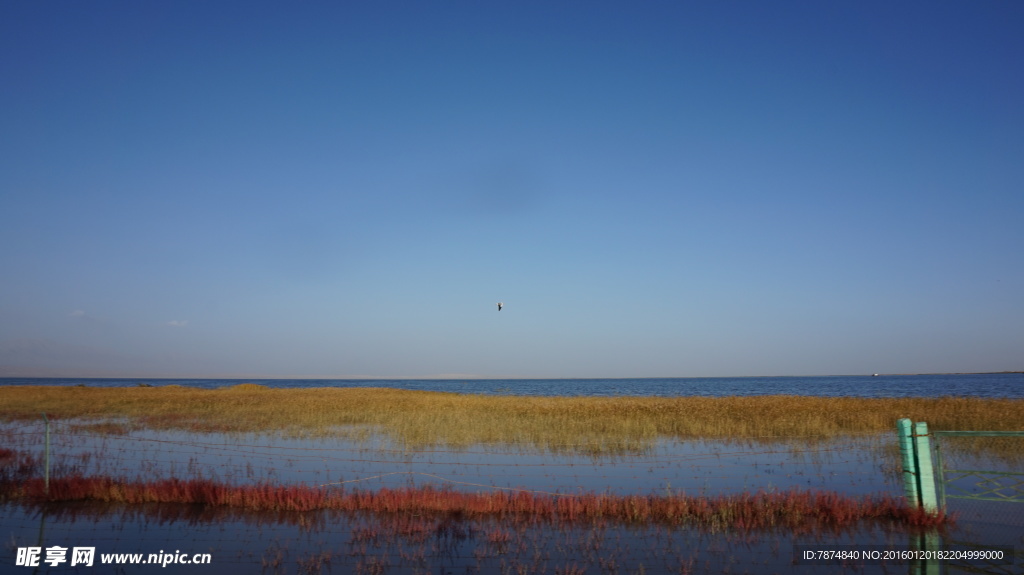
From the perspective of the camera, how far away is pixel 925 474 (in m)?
11.1

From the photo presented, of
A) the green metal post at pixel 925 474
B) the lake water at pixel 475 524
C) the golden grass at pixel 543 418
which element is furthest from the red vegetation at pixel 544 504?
the golden grass at pixel 543 418

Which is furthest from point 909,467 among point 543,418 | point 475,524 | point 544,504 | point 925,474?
point 543,418

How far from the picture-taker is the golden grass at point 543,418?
2494 centimetres

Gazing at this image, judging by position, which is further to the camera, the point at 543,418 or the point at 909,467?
the point at 543,418

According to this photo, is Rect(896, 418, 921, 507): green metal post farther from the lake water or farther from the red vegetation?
the lake water

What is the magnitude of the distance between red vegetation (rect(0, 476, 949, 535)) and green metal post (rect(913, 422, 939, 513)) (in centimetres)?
20

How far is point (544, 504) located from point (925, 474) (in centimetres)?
714

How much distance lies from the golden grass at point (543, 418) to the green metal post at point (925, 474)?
11.0m

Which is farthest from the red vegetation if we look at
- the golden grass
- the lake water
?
the golden grass

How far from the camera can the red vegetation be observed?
11398 mm

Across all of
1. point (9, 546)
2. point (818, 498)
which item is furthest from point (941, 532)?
point (9, 546)

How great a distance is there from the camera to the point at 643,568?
899 cm

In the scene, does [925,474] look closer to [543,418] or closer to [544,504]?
[544,504]

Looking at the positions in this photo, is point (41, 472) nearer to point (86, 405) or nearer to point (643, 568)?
point (643, 568)
